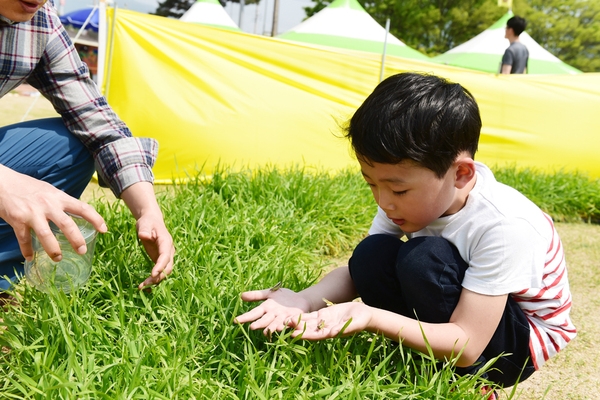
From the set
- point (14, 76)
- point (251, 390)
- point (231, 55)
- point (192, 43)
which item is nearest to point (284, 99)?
point (231, 55)

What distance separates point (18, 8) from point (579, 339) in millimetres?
1959

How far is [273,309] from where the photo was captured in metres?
1.33

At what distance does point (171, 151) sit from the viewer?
3.38 metres

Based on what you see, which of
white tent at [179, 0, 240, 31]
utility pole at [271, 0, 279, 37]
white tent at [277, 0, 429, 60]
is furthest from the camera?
utility pole at [271, 0, 279, 37]

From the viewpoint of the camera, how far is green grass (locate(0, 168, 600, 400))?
Answer: 1188 mm

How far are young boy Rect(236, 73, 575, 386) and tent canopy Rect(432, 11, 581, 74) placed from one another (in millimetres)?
9050

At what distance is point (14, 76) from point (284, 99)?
211 cm

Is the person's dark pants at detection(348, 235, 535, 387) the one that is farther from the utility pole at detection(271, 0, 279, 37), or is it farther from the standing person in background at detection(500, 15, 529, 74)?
the utility pole at detection(271, 0, 279, 37)

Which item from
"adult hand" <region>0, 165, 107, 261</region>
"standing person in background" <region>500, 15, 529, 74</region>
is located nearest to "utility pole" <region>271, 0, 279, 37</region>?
"standing person in background" <region>500, 15, 529, 74</region>

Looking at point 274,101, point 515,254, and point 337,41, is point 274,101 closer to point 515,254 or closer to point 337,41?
point 515,254

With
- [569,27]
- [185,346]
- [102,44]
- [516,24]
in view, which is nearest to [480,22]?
[569,27]

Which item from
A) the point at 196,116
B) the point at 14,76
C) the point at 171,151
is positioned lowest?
the point at 171,151

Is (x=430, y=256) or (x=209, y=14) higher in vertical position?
(x=209, y=14)

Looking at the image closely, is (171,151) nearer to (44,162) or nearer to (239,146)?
(239,146)
